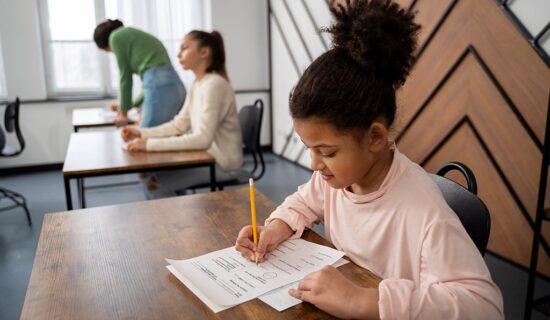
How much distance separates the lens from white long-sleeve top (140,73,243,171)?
2133mm

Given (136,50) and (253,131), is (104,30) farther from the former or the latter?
(253,131)

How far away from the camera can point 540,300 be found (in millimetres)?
1831

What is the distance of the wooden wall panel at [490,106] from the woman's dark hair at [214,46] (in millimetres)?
1036

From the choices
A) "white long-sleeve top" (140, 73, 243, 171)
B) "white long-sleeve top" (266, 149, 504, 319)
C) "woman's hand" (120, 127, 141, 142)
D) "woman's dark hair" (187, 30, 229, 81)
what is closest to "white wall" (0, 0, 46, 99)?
"white long-sleeve top" (140, 73, 243, 171)

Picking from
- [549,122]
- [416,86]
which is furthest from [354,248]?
[416,86]

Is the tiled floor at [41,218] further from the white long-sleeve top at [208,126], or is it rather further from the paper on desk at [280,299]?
the paper on desk at [280,299]

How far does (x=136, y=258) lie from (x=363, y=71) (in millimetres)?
616

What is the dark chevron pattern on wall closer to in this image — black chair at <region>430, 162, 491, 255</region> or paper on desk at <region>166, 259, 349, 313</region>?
black chair at <region>430, 162, 491, 255</region>

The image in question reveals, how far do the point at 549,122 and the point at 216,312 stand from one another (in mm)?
1497

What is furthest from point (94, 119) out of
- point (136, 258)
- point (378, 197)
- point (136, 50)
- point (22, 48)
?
point (378, 197)

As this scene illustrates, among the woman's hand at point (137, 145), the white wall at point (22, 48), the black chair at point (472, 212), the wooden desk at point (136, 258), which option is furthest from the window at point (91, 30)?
the black chair at point (472, 212)

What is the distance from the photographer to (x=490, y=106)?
238 cm

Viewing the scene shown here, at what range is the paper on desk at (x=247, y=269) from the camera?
0.80m

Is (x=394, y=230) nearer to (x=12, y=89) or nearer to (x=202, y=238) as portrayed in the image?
(x=202, y=238)
